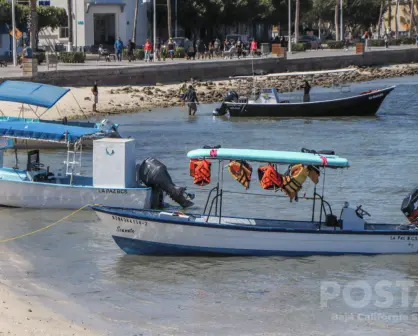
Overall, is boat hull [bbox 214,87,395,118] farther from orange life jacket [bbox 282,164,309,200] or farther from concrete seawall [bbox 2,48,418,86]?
orange life jacket [bbox 282,164,309,200]

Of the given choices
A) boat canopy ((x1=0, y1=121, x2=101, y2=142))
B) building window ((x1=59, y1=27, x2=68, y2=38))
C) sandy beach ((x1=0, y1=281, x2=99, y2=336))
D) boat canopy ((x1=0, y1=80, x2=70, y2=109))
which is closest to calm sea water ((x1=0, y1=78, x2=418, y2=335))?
sandy beach ((x1=0, y1=281, x2=99, y2=336))

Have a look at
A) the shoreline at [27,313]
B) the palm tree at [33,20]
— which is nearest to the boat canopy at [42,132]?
the shoreline at [27,313]

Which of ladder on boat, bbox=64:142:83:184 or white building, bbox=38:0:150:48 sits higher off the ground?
white building, bbox=38:0:150:48

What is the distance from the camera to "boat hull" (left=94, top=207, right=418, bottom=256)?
60.1 ft

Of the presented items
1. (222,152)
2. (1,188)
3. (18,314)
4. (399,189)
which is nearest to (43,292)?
(18,314)

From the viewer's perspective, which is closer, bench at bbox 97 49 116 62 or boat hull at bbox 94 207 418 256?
boat hull at bbox 94 207 418 256

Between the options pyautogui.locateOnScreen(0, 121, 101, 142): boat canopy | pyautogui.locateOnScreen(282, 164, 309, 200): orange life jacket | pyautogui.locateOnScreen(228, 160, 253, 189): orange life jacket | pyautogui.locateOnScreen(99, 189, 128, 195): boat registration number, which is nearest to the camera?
pyautogui.locateOnScreen(282, 164, 309, 200): orange life jacket

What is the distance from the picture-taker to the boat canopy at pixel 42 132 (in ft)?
76.8

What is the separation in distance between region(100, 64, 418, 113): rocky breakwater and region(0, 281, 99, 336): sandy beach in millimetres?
30638

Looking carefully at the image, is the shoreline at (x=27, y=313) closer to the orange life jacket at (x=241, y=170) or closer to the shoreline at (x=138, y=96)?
the orange life jacket at (x=241, y=170)

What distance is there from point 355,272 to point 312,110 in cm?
2872

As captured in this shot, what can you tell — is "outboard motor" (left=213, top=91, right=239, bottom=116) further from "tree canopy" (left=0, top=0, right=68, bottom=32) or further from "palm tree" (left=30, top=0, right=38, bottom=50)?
"tree canopy" (left=0, top=0, right=68, bottom=32)

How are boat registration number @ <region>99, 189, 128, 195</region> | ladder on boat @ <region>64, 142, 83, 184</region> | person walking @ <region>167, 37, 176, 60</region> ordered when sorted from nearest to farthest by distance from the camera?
boat registration number @ <region>99, 189, 128, 195</region>
ladder on boat @ <region>64, 142, 83, 184</region>
person walking @ <region>167, 37, 176, 60</region>

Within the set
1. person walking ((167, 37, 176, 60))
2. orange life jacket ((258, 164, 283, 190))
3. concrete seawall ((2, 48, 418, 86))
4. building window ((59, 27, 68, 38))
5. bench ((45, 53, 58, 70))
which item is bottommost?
orange life jacket ((258, 164, 283, 190))
